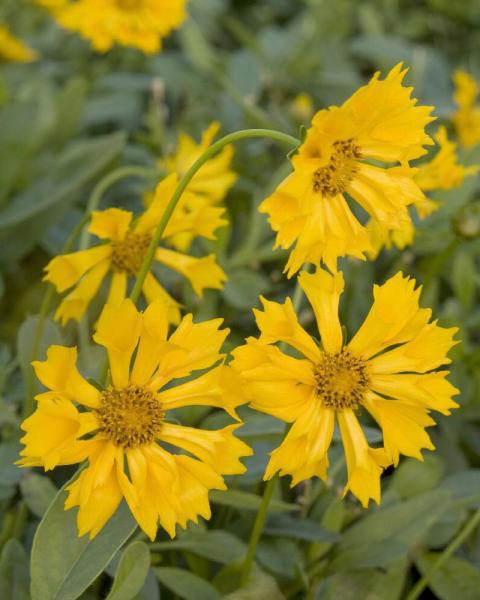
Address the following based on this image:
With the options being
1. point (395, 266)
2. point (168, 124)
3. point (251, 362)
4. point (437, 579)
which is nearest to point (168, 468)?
point (251, 362)

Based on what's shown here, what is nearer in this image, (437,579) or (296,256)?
(296,256)

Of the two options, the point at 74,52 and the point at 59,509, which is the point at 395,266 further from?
the point at 74,52

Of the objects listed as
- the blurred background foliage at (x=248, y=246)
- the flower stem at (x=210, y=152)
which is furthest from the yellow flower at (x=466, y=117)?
the flower stem at (x=210, y=152)

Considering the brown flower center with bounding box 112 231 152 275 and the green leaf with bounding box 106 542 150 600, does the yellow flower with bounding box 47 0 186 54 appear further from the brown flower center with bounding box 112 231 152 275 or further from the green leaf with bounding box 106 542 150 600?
the green leaf with bounding box 106 542 150 600

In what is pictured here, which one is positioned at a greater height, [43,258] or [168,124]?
[168,124]

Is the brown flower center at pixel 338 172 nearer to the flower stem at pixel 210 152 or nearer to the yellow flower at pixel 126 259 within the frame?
the flower stem at pixel 210 152

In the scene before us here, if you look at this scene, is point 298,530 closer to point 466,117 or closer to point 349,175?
point 349,175

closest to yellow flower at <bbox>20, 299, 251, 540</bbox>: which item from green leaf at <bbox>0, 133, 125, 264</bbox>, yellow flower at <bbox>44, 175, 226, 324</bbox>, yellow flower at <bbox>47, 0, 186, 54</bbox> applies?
yellow flower at <bbox>44, 175, 226, 324</bbox>
